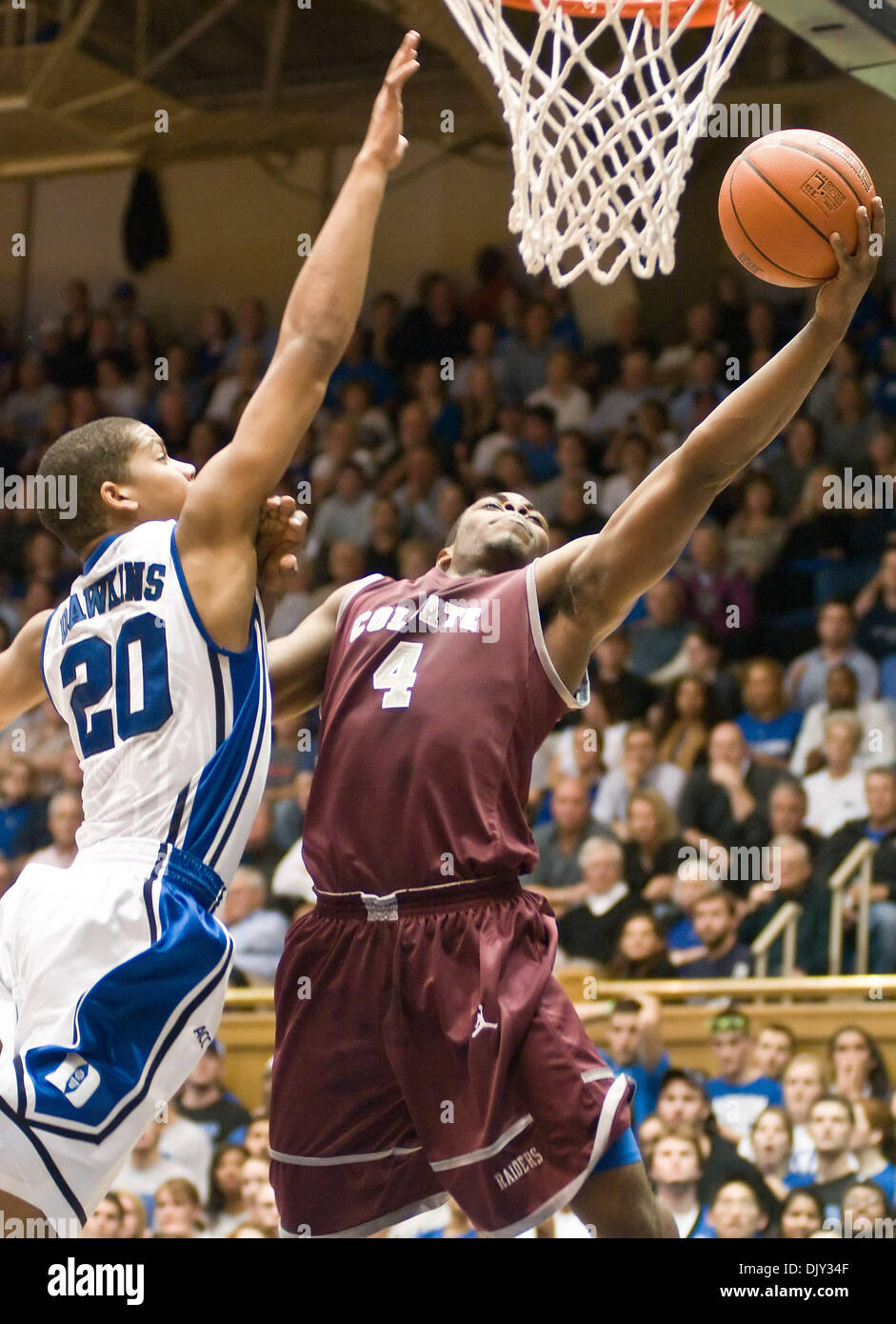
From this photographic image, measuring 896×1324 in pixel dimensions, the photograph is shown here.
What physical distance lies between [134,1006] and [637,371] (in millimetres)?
6728

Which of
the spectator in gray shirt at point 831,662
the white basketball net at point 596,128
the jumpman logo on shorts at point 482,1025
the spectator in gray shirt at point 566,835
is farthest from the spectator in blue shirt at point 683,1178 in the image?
the white basketball net at point 596,128

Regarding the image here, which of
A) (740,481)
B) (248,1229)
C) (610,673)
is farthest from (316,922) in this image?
(740,481)

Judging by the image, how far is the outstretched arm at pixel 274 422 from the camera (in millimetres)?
3061

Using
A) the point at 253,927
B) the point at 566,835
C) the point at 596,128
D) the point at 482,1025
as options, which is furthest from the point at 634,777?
the point at 482,1025

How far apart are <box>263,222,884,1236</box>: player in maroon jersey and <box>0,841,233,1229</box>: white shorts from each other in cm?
53

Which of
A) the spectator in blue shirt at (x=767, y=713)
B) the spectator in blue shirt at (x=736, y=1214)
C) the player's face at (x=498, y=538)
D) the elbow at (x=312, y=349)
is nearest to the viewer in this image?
the elbow at (x=312, y=349)

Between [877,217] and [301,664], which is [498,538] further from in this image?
[877,217]

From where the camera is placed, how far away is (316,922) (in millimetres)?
3582

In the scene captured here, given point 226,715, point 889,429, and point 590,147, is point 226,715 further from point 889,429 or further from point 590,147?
point 889,429

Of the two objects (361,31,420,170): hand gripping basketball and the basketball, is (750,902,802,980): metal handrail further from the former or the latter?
(361,31,420,170): hand gripping basketball

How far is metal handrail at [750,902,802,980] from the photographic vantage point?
20.8ft

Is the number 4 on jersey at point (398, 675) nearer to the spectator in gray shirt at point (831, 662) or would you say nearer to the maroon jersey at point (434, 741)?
the maroon jersey at point (434, 741)

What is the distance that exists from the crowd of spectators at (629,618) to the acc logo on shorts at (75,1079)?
3176 millimetres

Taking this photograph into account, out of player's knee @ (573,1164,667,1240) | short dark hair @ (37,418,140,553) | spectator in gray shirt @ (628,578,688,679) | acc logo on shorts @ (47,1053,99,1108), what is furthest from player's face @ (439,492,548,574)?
spectator in gray shirt @ (628,578,688,679)
